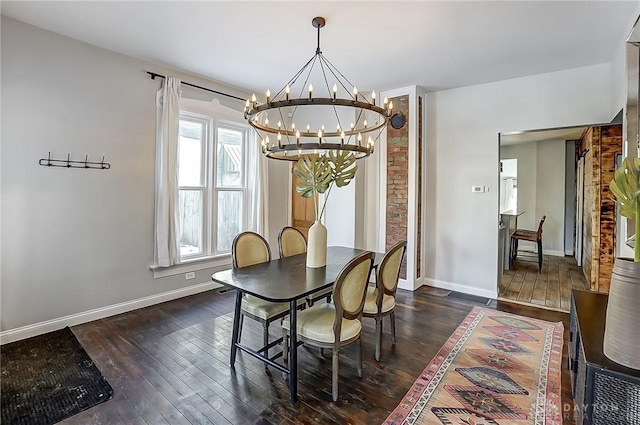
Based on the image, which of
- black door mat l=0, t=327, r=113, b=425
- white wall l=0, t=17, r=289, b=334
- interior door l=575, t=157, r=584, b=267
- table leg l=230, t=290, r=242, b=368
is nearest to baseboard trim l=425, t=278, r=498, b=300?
interior door l=575, t=157, r=584, b=267

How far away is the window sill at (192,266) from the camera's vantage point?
3.96 meters

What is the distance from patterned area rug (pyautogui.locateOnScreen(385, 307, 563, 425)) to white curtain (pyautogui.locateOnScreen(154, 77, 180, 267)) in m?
3.15

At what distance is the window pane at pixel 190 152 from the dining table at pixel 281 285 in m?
2.08

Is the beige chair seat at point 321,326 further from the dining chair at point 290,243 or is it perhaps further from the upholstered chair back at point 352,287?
the dining chair at point 290,243

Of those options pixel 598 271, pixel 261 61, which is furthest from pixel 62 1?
pixel 598 271

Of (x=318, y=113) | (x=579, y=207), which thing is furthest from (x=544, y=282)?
(x=318, y=113)

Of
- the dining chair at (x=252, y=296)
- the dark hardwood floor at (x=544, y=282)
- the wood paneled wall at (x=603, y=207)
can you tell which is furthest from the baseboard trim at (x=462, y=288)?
the dining chair at (x=252, y=296)

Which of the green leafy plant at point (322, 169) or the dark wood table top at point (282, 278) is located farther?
the green leafy plant at point (322, 169)

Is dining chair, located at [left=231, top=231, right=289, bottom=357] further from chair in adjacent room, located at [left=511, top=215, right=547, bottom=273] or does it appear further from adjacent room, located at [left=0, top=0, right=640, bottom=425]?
chair in adjacent room, located at [left=511, top=215, right=547, bottom=273]

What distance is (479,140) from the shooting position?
435cm

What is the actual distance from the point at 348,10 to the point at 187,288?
147 inches

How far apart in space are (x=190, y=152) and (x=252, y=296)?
2.58m

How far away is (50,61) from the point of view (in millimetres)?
3043

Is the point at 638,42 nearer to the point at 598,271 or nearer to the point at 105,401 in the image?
the point at 598,271
